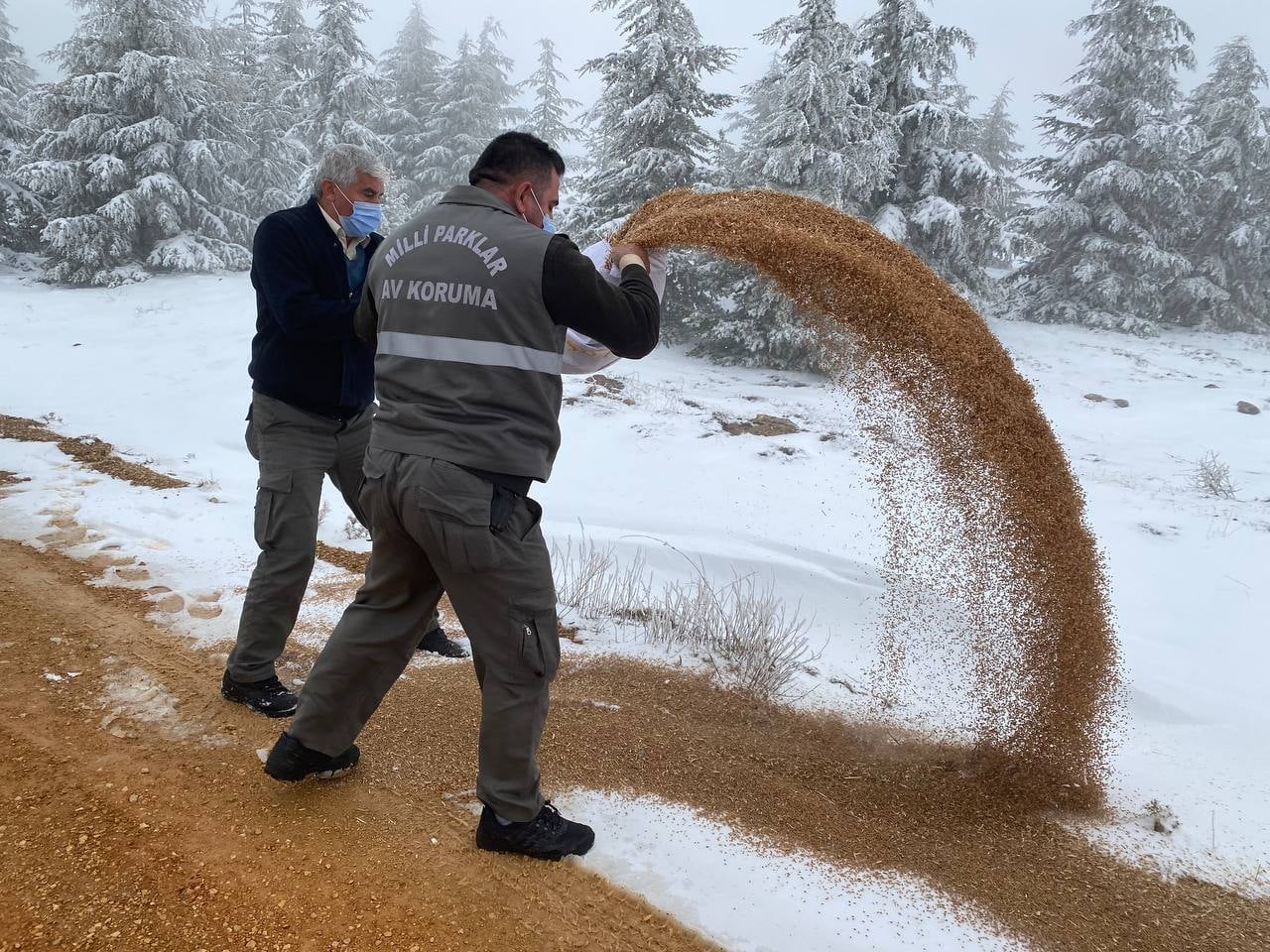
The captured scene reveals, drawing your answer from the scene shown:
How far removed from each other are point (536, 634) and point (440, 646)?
1.77 m

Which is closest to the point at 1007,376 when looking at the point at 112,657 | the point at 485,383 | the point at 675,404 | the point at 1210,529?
the point at 485,383

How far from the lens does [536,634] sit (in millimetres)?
2148

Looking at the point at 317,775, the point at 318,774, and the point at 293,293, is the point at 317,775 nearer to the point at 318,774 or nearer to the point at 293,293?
the point at 318,774

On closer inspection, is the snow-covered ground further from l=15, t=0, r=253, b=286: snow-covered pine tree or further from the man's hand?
l=15, t=0, r=253, b=286: snow-covered pine tree

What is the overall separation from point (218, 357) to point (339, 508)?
7.45 metres

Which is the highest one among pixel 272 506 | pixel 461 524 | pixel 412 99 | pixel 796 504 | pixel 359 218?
pixel 412 99

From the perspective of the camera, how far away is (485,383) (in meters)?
2.05

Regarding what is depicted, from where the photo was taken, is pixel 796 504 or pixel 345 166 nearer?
pixel 345 166

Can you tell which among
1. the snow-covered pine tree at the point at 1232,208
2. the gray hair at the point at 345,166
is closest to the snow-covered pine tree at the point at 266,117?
the gray hair at the point at 345,166

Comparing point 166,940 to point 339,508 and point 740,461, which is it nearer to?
point 339,508

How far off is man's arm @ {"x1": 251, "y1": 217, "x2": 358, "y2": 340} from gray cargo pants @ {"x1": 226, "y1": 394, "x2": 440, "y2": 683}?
37 centimetres

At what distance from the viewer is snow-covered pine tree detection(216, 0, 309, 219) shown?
60.7 ft

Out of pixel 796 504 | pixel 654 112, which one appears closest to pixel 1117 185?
pixel 654 112

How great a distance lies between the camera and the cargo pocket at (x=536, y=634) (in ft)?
6.97
